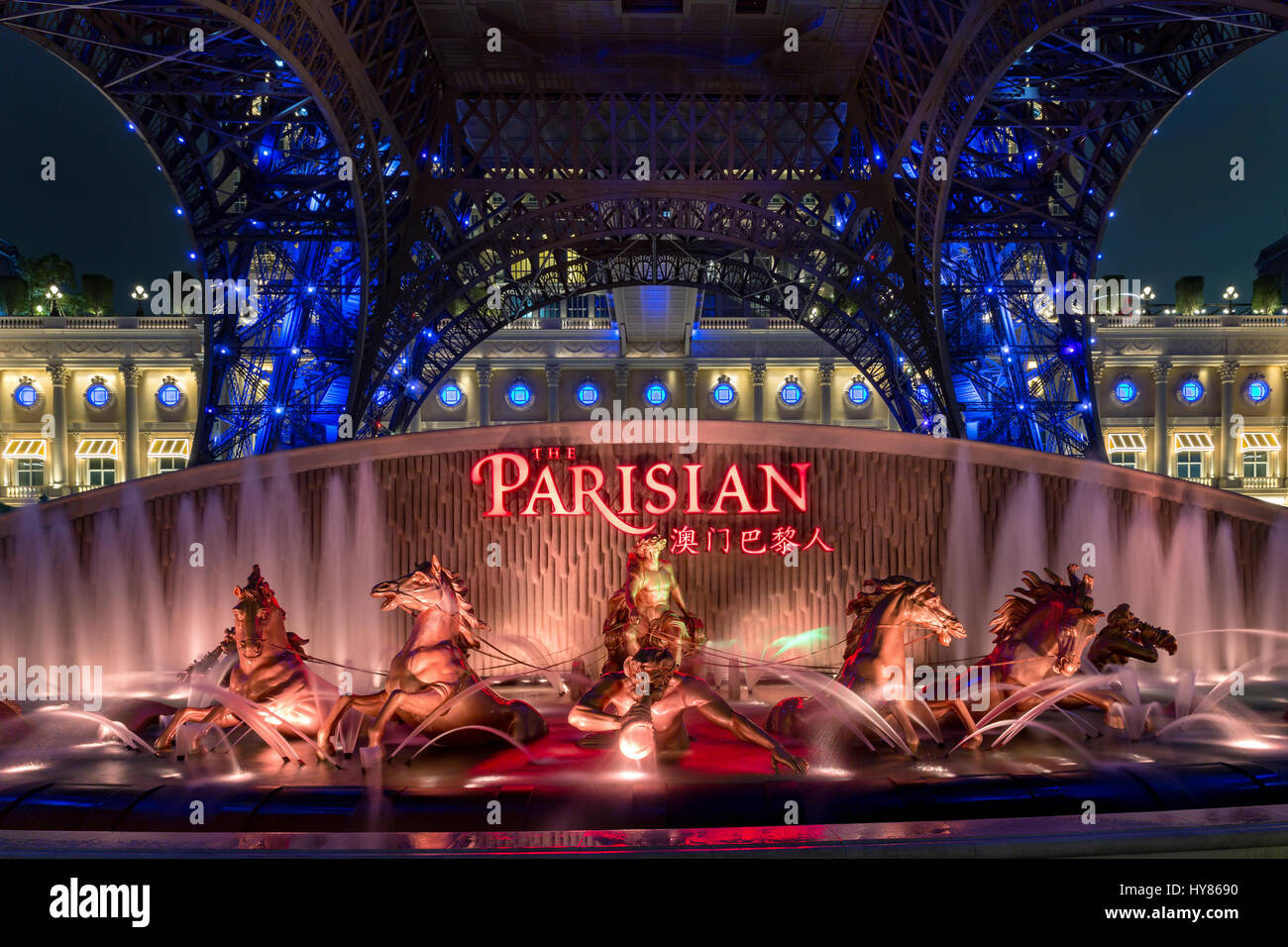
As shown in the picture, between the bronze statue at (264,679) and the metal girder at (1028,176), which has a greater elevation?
the metal girder at (1028,176)

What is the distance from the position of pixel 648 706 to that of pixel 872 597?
264 centimetres

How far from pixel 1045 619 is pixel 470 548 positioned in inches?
305

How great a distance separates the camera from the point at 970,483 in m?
13.9

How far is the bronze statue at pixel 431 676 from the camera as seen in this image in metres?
9.80

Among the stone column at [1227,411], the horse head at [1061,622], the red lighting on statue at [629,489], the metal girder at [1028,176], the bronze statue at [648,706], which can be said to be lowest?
the bronze statue at [648,706]

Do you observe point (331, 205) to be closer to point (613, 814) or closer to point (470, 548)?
point (470, 548)

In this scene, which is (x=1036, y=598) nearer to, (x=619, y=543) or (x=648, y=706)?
(x=648, y=706)

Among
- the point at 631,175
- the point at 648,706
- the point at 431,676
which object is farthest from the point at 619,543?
the point at 631,175

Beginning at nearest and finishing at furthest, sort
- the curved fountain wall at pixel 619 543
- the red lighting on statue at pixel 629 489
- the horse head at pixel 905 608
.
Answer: the horse head at pixel 905 608 < the curved fountain wall at pixel 619 543 < the red lighting on statue at pixel 629 489

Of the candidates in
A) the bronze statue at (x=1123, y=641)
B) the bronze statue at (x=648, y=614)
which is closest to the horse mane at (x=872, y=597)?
the bronze statue at (x=648, y=614)

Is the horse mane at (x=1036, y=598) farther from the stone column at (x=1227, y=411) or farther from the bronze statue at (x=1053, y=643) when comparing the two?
the stone column at (x=1227, y=411)

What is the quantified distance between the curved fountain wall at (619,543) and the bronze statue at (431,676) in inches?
147

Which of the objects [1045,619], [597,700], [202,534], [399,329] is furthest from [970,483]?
[399,329]
